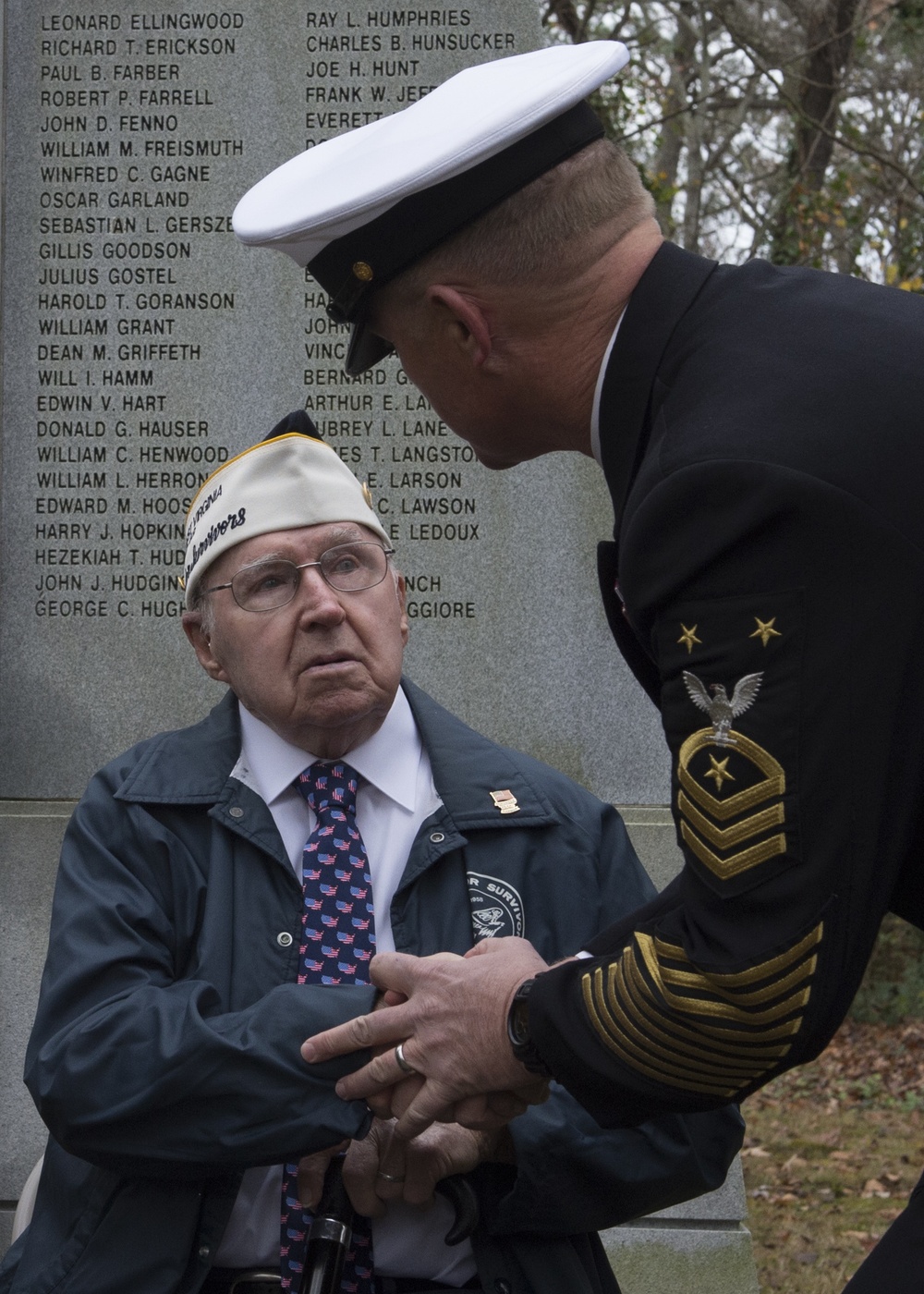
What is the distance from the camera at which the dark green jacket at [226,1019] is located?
2477mm

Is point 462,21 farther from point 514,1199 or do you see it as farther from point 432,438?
point 514,1199

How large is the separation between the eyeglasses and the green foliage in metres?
8.00

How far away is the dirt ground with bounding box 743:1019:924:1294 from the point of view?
5629 millimetres

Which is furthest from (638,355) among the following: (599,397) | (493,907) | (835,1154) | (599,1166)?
(835,1154)

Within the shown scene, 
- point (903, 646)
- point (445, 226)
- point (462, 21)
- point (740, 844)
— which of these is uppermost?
point (462, 21)

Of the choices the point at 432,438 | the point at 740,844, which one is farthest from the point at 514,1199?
the point at 432,438

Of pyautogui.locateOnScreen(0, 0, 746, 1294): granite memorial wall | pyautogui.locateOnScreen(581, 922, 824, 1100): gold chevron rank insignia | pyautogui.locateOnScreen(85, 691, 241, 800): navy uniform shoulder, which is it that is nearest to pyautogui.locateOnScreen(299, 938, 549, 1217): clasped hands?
pyautogui.locateOnScreen(581, 922, 824, 1100): gold chevron rank insignia

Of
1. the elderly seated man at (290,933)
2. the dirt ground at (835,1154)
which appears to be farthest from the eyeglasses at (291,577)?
the dirt ground at (835,1154)

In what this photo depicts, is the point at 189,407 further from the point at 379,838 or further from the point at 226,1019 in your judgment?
the point at 226,1019

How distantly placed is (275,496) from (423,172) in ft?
3.76

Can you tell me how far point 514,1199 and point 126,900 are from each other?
2.69 feet

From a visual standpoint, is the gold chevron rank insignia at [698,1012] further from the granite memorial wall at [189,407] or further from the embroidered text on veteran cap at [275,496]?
the granite memorial wall at [189,407]

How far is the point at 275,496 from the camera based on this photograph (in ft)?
10.1

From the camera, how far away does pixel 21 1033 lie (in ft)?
14.0
